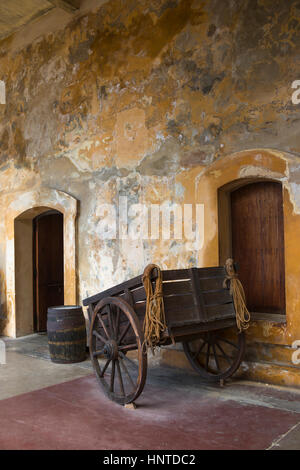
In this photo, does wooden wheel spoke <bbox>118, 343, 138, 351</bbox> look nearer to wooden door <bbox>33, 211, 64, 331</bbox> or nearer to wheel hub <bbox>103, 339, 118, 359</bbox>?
wheel hub <bbox>103, 339, 118, 359</bbox>

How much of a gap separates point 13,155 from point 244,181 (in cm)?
501

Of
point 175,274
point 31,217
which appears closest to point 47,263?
point 31,217

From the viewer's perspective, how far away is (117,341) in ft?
13.9

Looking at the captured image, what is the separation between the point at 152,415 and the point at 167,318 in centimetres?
92

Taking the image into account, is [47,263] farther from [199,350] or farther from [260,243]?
[260,243]

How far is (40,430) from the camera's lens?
3637 mm

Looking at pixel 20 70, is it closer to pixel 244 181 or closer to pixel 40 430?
pixel 244 181

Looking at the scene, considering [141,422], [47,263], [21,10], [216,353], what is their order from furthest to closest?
[47,263]
[21,10]
[216,353]
[141,422]

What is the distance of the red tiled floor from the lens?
335 centimetres

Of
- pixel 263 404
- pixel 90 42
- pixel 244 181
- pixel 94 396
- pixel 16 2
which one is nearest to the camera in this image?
pixel 263 404

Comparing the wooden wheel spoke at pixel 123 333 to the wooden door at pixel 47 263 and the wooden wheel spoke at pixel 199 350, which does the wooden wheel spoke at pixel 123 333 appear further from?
the wooden door at pixel 47 263

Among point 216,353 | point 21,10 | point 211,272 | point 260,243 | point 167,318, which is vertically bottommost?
point 216,353

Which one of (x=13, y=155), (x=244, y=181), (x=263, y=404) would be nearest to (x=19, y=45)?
(x=13, y=155)

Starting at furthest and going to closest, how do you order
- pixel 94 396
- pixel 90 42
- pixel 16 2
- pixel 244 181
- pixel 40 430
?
pixel 16 2 → pixel 90 42 → pixel 244 181 → pixel 94 396 → pixel 40 430
